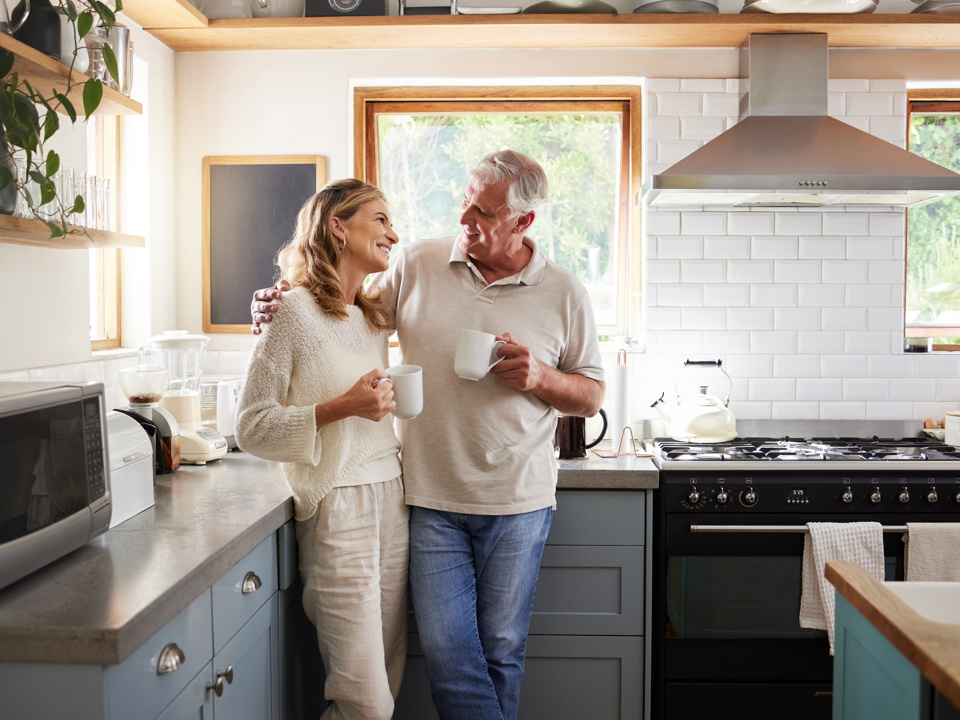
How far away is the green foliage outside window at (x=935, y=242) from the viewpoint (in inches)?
128

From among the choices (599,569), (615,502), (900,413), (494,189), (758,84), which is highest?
(758,84)

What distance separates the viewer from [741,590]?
2492mm

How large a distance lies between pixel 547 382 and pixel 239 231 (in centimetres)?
169

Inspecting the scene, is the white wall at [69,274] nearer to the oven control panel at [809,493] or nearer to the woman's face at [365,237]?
the woman's face at [365,237]

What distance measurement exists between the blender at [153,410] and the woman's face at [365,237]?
2.15 feet

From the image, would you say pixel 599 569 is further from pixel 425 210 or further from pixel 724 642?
pixel 425 210

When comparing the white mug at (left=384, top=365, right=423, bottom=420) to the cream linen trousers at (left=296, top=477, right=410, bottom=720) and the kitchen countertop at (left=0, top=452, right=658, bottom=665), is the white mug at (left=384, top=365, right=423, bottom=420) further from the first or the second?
the kitchen countertop at (left=0, top=452, right=658, bottom=665)

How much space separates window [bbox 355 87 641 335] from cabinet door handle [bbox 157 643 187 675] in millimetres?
2094

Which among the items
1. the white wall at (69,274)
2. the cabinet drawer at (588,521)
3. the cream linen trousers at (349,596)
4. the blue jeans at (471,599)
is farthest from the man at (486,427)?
the white wall at (69,274)

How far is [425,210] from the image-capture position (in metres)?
3.19

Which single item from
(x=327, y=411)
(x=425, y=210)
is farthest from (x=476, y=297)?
(x=425, y=210)

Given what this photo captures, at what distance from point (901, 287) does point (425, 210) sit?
1876mm

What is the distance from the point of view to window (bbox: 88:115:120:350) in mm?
2797

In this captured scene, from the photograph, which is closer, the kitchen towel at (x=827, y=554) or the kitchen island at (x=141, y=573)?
the kitchen island at (x=141, y=573)
